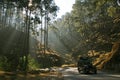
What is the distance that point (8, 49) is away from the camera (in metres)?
44.5

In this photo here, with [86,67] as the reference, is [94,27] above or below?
above

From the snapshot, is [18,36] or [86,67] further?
[18,36]

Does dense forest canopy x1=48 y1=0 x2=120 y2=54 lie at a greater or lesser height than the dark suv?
greater

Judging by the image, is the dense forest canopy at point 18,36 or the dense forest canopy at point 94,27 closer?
the dense forest canopy at point 18,36

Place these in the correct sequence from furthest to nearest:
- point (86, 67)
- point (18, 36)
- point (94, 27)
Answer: point (94, 27)
point (18, 36)
point (86, 67)

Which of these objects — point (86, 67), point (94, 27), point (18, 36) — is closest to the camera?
point (86, 67)

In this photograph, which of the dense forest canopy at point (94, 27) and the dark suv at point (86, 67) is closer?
the dark suv at point (86, 67)

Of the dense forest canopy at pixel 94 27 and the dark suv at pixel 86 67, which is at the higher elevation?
the dense forest canopy at pixel 94 27

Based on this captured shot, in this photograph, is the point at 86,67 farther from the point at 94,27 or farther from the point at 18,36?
the point at 94,27

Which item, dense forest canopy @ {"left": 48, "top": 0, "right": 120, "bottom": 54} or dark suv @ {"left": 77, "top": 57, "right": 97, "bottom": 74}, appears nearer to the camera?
dark suv @ {"left": 77, "top": 57, "right": 97, "bottom": 74}

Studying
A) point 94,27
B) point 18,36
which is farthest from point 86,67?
point 94,27

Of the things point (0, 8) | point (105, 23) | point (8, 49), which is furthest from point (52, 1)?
point (105, 23)

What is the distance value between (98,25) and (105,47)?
5579mm

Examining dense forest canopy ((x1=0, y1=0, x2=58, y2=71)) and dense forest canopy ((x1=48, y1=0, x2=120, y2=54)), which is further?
dense forest canopy ((x1=48, y1=0, x2=120, y2=54))
